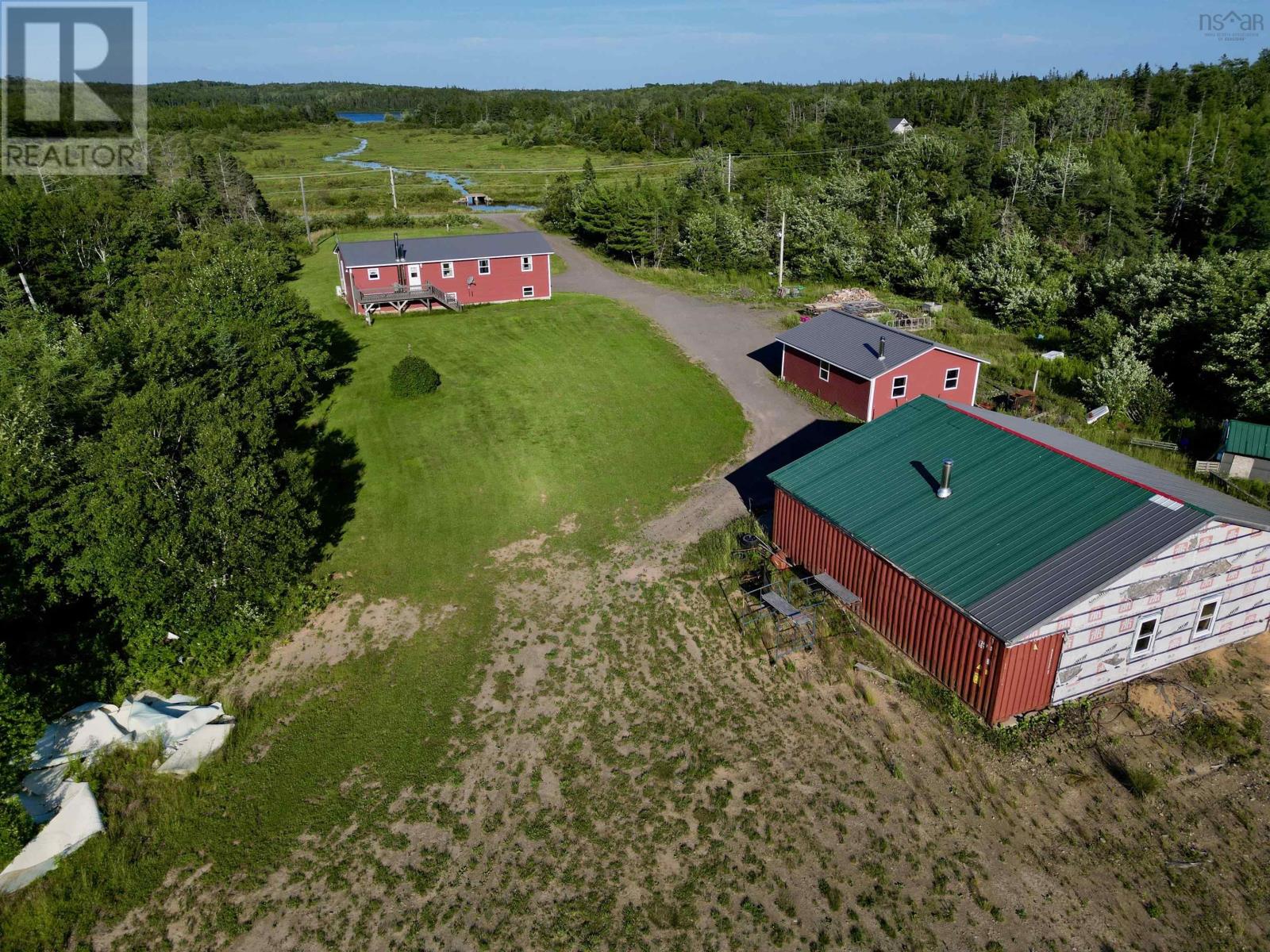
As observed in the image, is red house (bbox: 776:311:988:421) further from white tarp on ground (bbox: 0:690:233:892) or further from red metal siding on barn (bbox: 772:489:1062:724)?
white tarp on ground (bbox: 0:690:233:892)

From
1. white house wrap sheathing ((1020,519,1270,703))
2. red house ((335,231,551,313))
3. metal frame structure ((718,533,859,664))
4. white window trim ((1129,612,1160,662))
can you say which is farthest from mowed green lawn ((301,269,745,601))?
white window trim ((1129,612,1160,662))

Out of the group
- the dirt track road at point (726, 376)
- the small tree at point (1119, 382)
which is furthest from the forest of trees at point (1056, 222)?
the dirt track road at point (726, 376)

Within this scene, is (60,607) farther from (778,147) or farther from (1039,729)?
(778,147)

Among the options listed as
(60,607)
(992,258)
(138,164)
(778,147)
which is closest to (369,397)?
(60,607)

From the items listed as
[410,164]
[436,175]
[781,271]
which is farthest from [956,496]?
[410,164]

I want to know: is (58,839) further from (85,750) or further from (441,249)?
(441,249)

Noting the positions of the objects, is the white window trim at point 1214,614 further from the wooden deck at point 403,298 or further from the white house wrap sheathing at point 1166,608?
the wooden deck at point 403,298
